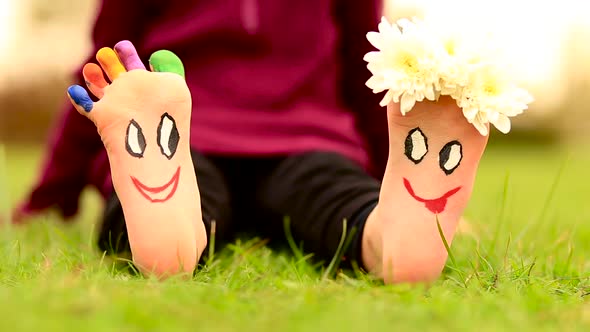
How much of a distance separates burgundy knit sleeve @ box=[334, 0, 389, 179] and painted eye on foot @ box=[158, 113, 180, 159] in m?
0.59

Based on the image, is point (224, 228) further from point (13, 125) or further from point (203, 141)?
point (13, 125)

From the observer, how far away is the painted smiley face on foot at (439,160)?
895 mm

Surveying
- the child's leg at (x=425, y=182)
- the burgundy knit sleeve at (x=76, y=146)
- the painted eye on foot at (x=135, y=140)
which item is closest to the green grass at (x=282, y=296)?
the child's leg at (x=425, y=182)

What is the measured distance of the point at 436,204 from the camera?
0.90m

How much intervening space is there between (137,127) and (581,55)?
391 inches

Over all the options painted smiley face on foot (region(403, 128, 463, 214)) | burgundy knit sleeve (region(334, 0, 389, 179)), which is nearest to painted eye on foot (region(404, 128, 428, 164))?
painted smiley face on foot (region(403, 128, 463, 214))

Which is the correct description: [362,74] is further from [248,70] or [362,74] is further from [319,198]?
[319,198]

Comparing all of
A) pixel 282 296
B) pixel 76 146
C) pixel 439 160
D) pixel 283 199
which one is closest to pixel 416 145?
pixel 439 160

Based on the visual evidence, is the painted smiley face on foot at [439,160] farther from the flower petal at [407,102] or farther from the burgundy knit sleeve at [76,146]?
the burgundy knit sleeve at [76,146]

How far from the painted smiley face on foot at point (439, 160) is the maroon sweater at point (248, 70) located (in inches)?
16.1

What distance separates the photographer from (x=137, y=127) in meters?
0.92

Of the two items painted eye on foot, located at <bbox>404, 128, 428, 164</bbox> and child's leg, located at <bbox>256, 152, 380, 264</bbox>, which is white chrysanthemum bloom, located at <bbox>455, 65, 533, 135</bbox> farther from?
child's leg, located at <bbox>256, 152, 380, 264</bbox>

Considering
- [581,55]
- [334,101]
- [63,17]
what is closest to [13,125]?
[63,17]

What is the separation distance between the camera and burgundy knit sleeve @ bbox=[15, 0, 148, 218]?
1.31 metres
